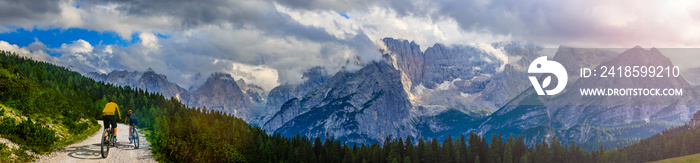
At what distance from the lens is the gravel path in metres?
41.6

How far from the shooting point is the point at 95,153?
44594 mm

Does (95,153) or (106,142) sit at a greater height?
(106,142)

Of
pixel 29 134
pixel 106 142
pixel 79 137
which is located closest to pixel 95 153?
pixel 106 142

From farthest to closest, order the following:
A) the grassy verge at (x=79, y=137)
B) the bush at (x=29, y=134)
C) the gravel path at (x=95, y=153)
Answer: the grassy verge at (x=79, y=137) < the gravel path at (x=95, y=153) < the bush at (x=29, y=134)

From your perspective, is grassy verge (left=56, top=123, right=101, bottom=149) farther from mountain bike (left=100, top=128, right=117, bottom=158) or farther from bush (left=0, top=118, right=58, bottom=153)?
mountain bike (left=100, top=128, right=117, bottom=158)

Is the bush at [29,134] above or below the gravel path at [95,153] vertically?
above

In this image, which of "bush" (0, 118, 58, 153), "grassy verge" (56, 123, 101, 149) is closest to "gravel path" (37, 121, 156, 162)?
"grassy verge" (56, 123, 101, 149)

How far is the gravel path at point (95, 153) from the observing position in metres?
41.6

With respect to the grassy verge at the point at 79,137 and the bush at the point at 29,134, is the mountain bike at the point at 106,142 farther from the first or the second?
the grassy verge at the point at 79,137

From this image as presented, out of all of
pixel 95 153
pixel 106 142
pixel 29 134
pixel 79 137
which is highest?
pixel 29 134

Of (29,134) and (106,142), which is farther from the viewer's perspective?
(106,142)

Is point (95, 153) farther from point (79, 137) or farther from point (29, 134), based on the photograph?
point (79, 137)

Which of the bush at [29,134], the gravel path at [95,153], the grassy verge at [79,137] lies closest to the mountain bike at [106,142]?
the gravel path at [95,153]

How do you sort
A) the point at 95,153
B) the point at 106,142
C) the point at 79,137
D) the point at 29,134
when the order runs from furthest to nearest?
the point at 79,137 → the point at 95,153 → the point at 106,142 → the point at 29,134
